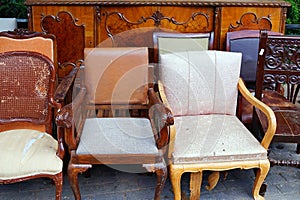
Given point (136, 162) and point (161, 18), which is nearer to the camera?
point (136, 162)

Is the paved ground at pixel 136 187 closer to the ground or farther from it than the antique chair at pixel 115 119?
closer to the ground

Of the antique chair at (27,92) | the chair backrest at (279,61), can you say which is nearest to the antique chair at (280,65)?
the chair backrest at (279,61)

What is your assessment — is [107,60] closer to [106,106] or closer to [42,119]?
[106,106]

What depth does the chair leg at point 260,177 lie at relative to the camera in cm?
214

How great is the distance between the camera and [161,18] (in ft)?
10.8

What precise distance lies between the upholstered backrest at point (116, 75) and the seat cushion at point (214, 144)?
436mm

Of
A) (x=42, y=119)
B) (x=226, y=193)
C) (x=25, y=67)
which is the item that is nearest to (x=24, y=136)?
(x=42, y=119)

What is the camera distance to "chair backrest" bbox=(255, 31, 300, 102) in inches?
91.5

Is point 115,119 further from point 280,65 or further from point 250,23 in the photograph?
point 250,23

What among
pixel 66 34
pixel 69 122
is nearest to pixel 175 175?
pixel 69 122

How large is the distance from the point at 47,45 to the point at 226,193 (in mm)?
1550

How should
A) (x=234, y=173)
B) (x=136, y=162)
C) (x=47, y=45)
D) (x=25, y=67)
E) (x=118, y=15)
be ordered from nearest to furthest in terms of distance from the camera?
1. (x=136, y=162)
2. (x=25, y=67)
3. (x=47, y=45)
4. (x=234, y=173)
5. (x=118, y=15)

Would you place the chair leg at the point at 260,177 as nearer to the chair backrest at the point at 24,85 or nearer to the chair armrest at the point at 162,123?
the chair armrest at the point at 162,123

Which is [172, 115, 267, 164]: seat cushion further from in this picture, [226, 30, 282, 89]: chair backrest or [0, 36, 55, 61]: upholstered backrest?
[0, 36, 55, 61]: upholstered backrest
